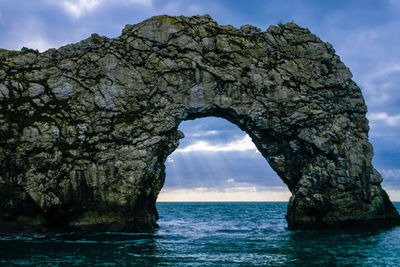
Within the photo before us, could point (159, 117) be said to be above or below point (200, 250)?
above

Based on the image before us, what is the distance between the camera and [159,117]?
30719 mm

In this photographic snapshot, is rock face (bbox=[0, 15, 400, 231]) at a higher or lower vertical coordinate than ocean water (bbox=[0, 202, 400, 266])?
higher

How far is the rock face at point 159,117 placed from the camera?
90.5 feet

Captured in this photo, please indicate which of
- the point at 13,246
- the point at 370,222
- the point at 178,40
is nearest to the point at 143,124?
the point at 178,40

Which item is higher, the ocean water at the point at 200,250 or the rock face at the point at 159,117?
the rock face at the point at 159,117

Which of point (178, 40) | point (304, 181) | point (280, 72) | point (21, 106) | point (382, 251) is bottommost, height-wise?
point (382, 251)

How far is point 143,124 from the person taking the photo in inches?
1190

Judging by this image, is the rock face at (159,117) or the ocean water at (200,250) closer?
the ocean water at (200,250)

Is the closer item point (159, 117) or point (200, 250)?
point (200, 250)

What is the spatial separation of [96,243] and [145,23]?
69.4ft

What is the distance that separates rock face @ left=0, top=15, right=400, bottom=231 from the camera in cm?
2758

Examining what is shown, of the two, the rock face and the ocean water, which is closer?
the ocean water

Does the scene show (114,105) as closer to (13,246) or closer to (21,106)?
(21,106)

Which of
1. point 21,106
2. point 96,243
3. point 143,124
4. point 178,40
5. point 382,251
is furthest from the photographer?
point 178,40
